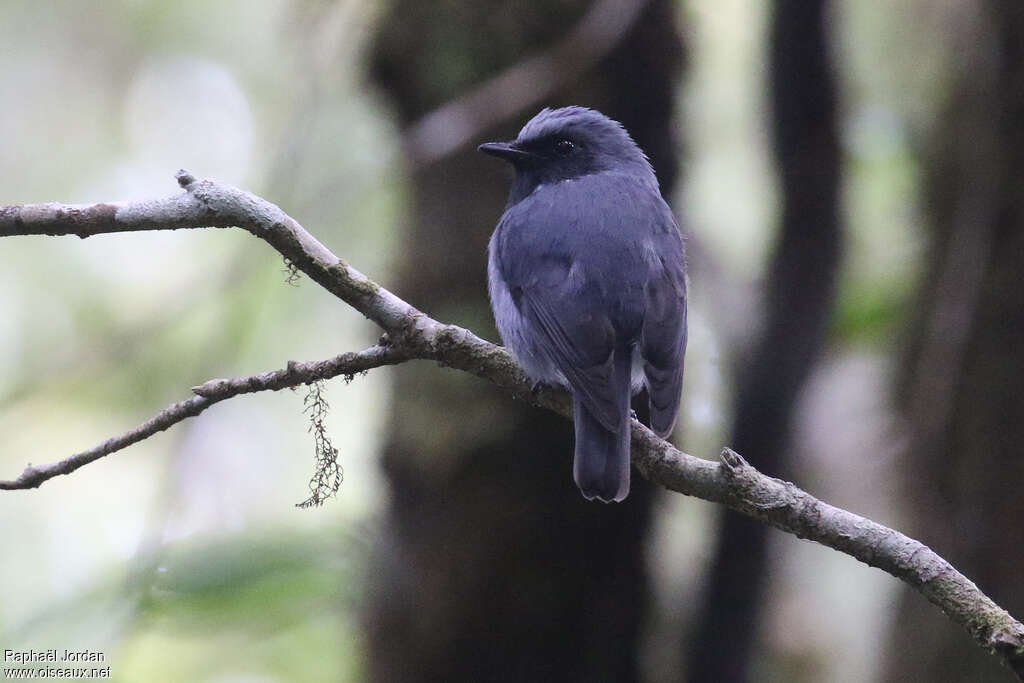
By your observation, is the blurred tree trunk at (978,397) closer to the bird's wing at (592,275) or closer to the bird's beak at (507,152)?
the bird's wing at (592,275)

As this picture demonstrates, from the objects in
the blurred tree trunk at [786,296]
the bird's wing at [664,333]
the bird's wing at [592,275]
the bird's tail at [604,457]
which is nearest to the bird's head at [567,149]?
the bird's wing at [592,275]

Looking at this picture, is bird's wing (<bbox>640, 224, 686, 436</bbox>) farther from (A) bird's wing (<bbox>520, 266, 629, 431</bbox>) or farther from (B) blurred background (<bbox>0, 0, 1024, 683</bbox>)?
(B) blurred background (<bbox>0, 0, 1024, 683</bbox>)

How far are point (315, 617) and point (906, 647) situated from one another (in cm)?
289

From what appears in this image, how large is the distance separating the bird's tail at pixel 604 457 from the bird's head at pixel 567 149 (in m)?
1.41

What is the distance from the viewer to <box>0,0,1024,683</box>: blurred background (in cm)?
476

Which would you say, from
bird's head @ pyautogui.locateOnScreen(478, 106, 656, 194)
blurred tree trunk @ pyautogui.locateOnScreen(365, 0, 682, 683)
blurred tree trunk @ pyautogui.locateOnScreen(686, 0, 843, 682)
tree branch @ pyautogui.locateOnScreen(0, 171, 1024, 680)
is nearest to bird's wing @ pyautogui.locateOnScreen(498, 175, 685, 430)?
bird's head @ pyautogui.locateOnScreen(478, 106, 656, 194)

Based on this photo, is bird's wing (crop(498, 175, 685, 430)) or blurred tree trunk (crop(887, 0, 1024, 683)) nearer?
bird's wing (crop(498, 175, 685, 430))

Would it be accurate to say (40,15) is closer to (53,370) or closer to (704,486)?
(53,370)

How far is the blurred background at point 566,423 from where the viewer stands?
4758 millimetres

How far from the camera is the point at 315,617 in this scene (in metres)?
5.64

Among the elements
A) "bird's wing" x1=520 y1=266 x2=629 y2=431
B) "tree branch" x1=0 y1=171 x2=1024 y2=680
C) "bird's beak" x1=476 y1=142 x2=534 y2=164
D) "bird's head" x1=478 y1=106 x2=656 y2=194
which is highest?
"bird's head" x1=478 y1=106 x2=656 y2=194

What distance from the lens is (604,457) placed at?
312 centimetres

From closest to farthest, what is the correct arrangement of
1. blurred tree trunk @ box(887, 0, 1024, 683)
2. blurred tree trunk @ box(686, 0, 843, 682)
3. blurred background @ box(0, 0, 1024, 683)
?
blurred tree trunk @ box(686, 0, 843, 682), blurred background @ box(0, 0, 1024, 683), blurred tree trunk @ box(887, 0, 1024, 683)

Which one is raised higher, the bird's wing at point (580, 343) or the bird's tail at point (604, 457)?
the bird's wing at point (580, 343)
